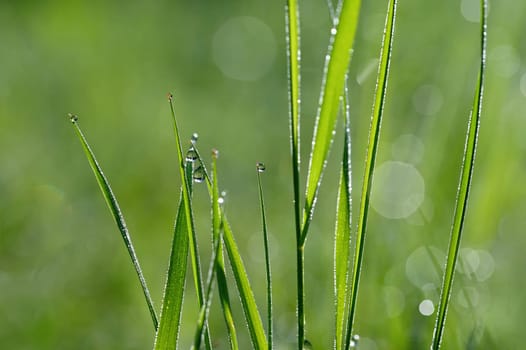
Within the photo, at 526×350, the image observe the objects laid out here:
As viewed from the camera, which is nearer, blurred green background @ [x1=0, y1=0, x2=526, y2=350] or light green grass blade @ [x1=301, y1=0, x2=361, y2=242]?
light green grass blade @ [x1=301, y1=0, x2=361, y2=242]

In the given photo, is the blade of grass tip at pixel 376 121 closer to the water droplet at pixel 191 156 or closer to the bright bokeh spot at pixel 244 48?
the water droplet at pixel 191 156

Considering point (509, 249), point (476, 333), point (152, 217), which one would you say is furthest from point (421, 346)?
point (152, 217)

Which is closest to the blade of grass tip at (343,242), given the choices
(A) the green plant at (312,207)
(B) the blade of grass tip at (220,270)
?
(A) the green plant at (312,207)

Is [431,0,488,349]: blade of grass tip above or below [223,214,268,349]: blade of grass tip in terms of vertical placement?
above

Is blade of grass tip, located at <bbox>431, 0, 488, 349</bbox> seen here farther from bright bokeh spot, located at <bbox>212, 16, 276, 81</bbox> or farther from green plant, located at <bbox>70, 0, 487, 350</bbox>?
bright bokeh spot, located at <bbox>212, 16, 276, 81</bbox>

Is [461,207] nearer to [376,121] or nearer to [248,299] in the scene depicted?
[376,121]

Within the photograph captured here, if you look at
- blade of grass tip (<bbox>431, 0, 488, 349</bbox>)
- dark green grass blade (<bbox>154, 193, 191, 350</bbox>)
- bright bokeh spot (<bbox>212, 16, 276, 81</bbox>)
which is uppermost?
bright bokeh spot (<bbox>212, 16, 276, 81</bbox>)

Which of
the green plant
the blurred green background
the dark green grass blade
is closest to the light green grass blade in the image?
the green plant

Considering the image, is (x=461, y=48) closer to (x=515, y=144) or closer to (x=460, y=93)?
(x=460, y=93)
